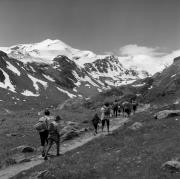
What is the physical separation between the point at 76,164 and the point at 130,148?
365 centimetres

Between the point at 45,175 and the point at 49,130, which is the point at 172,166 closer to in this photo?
the point at 45,175

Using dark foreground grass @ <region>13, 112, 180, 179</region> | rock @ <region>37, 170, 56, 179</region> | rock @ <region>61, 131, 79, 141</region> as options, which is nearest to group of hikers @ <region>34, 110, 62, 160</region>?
dark foreground grass @ <region>13, 112, 180, 179</region>

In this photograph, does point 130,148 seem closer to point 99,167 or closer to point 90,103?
point 99,167

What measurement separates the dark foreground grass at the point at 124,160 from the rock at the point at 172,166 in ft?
0.86

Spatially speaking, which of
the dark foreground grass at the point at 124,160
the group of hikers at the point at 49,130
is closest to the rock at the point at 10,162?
the group of hikers at the point at 49,130

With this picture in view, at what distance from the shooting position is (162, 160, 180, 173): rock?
13.7 m

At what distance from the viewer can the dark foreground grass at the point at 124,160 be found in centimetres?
1450

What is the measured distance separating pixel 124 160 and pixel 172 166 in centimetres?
338

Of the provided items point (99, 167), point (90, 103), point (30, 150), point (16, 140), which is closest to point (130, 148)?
point (99, 167)

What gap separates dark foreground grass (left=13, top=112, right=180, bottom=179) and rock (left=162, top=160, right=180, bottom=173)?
0.26 m

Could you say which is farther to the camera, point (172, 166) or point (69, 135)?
point (69, 135)

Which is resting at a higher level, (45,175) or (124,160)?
(124,160)

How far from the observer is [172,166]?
45.4ft

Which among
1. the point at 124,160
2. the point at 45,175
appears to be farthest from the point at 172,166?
the point at 45,175
